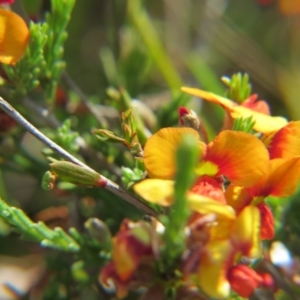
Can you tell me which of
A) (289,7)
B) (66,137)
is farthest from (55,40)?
(289,7)

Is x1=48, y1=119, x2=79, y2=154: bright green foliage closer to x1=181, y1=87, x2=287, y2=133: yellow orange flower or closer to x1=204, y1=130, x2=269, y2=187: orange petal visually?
x1=181, y1=87, x2=287, y2=133: yellow orange flower

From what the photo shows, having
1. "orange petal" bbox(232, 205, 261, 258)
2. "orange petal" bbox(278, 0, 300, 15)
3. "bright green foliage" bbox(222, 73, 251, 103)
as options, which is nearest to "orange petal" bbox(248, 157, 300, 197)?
"orange petal" bbox(232, 205, 261, 258)

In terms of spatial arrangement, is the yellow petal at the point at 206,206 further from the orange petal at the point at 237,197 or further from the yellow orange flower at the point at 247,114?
the yellow orange flower at the point at 247,114

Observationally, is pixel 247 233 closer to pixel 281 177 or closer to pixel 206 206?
pixel 206 206

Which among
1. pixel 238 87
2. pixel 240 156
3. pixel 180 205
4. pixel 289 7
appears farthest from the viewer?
pixel 289 7

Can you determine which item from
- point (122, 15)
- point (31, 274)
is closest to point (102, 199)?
point (31, 274)

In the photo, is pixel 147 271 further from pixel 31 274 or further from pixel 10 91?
pixel 31 274

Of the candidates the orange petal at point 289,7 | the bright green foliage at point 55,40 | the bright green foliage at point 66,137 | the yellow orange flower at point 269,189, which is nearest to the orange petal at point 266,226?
the yellow orange flower at point 269,189
